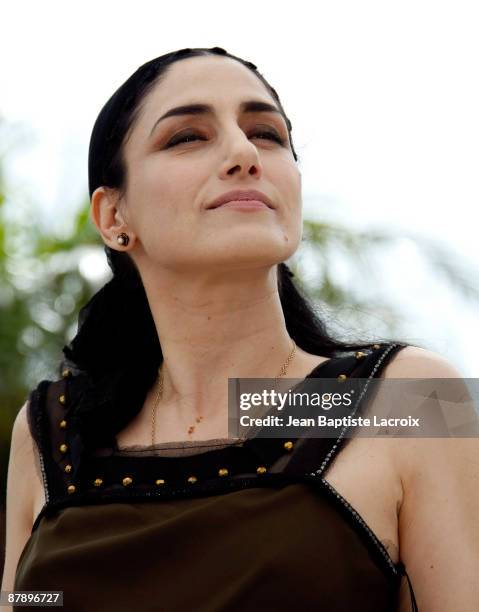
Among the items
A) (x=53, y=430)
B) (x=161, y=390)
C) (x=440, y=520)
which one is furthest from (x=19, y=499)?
(x=440, y=520)

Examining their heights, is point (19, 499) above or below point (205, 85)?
below

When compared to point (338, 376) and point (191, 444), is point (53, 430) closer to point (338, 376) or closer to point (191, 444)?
point (191, 444)

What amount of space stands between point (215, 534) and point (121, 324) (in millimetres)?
967

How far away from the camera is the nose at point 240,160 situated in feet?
7.50

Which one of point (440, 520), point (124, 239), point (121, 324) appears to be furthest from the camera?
point (121, 324)

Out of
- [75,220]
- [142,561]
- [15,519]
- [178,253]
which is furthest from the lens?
[75,220]

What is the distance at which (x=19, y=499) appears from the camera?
2658mm

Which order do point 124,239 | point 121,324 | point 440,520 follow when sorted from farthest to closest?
point 121,324 → point 124,239 → point 440,520

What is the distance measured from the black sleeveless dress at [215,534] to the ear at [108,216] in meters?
0.61

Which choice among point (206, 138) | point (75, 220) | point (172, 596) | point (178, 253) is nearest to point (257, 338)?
point (178, 253)

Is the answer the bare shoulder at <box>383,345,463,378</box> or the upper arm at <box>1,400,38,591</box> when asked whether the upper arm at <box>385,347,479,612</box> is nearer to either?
the bare shoulder at <box>383,345,463,378</box>

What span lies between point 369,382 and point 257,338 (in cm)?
35

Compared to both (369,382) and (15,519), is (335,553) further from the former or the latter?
(15,519)

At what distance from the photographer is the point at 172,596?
81.8 inches
